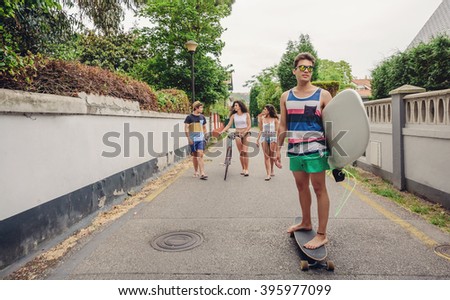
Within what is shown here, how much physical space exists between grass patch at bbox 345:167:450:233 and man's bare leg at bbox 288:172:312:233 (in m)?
1.84

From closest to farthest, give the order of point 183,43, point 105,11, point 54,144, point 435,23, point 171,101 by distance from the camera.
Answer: point 54,144
point 105,11
point 171,101
point 183,43
point 435,23

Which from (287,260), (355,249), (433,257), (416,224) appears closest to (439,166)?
(416,224)

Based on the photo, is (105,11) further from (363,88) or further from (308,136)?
(363,88)

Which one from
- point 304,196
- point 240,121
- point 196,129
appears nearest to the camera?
point 304,196

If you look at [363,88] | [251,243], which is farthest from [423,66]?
[363,88]

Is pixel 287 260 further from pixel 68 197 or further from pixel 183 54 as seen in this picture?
pixel 183 54

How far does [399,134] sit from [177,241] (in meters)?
4.65

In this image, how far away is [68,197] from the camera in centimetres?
408

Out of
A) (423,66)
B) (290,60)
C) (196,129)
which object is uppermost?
(290,60)

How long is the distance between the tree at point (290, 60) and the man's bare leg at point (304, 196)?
2674 centimetres

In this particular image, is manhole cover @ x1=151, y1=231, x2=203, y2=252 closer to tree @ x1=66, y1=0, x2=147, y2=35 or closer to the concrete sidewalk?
the concrete sidewalk

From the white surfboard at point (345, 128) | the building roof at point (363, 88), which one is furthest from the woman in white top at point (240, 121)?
the building roof at point (363, 88)

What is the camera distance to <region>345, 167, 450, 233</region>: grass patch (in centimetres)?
411

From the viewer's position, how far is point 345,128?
304 cm
